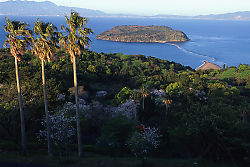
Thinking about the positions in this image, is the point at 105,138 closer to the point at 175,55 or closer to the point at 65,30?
the point at 65,30

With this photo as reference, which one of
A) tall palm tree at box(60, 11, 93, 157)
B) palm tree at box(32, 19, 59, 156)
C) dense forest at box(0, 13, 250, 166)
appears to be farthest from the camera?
palm tree at box(32, 19, 59, 156)

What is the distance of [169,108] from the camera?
90.3ft

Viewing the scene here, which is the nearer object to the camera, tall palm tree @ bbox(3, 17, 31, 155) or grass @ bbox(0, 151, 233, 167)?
grass @ bbox(0, 151, 233, 167)

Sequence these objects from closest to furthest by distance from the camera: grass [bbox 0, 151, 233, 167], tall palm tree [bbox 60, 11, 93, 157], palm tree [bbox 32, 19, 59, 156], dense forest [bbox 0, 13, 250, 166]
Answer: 1. grass [bbox 0, 151, 233, 167]
2. dense forest [bbox 0, 13, 250, 166]
3. tall palm tree [bbox 60, 11, 93, 157]
4. palm tree [bbox 32, 19, 59, 156]

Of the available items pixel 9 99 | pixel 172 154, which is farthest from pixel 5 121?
pixel 172 154

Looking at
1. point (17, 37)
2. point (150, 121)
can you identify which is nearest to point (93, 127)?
point (150, 121)

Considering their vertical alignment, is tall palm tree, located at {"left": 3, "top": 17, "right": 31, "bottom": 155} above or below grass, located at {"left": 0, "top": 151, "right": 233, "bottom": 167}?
above

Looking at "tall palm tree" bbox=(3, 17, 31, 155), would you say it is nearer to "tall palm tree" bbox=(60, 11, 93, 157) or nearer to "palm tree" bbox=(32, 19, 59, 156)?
"palm tree" bbox=(32, 19, 59, 156)

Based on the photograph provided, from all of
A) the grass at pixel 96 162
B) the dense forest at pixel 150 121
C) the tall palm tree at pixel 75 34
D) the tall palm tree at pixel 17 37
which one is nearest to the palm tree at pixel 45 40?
the tall palm tree at pixel 17 37

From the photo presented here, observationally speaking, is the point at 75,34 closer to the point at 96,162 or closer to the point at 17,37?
the point at 17,37

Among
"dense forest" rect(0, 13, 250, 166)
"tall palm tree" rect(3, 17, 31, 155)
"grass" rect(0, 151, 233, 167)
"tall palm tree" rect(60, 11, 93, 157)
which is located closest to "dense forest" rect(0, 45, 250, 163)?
"dense forest" rect(0, 13, 250, 166)

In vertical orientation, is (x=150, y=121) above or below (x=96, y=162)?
below

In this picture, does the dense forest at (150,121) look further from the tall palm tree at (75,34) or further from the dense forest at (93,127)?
the tall palm tree at (75,34)

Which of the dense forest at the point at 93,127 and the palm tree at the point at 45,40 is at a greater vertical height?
the palm tree at the point at 45,40
